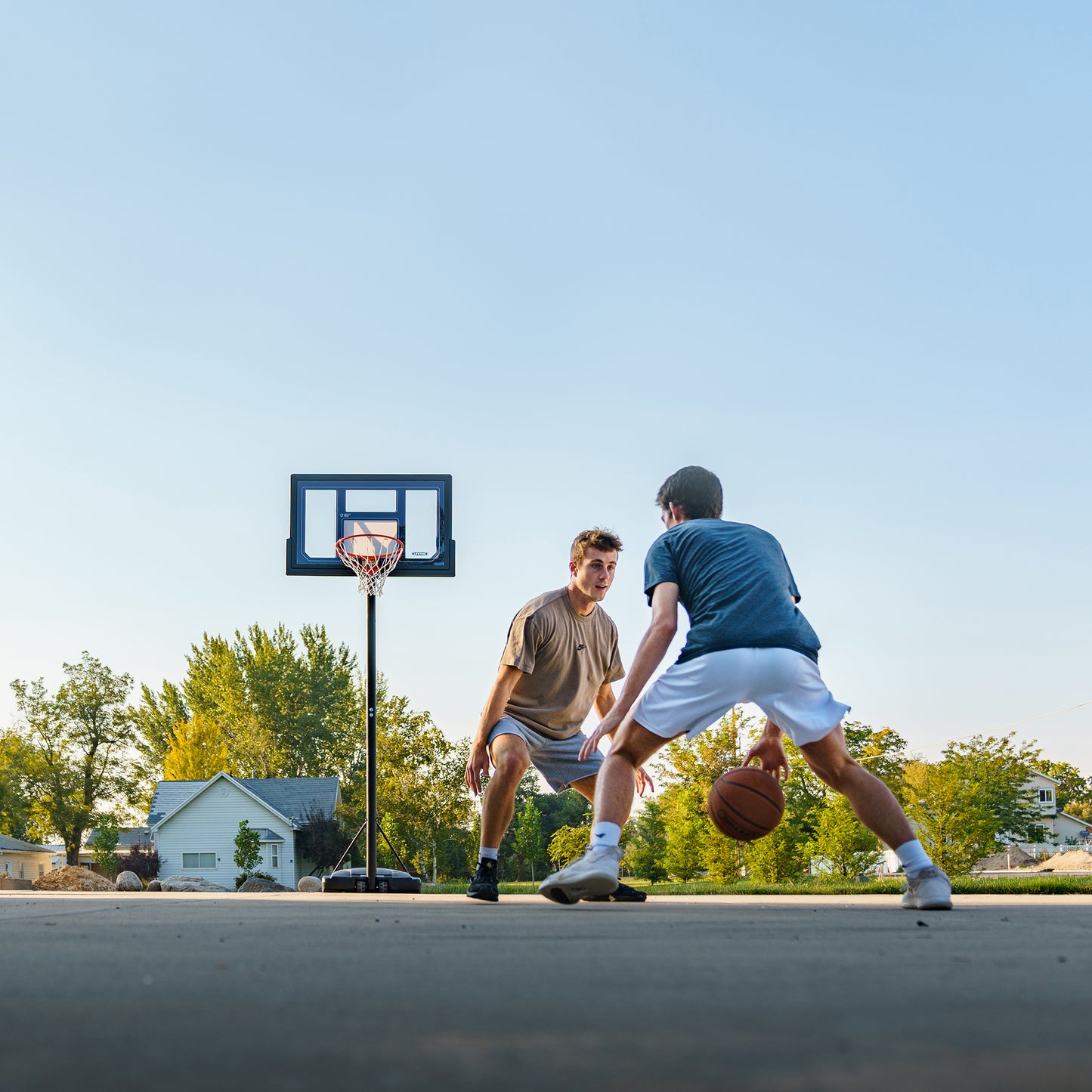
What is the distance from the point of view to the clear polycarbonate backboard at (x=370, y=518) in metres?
13.7

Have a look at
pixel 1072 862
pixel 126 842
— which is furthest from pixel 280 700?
pixel 1072 862

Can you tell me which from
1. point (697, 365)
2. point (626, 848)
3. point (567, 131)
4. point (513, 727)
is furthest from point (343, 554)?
point (626, 848)

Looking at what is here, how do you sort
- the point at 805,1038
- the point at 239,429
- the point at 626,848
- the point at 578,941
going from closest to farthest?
the point at 805,1038, the point at 578,941, the point at 239,429, the point at 626,848

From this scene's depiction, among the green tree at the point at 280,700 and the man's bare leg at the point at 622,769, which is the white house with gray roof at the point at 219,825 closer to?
Result: the green tree at the point at 280,700

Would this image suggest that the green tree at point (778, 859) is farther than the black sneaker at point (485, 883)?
Yes

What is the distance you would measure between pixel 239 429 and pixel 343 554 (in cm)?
2102

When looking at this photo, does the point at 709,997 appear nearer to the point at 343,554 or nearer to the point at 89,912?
the point at 89,912

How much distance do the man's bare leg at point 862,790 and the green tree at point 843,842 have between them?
17024 millimetres

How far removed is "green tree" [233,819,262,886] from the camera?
46906mm

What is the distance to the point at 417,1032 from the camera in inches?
66.1

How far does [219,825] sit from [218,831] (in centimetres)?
23

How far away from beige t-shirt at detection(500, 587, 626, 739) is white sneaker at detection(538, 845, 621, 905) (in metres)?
1.74

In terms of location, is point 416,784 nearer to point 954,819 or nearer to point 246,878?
point 246,878

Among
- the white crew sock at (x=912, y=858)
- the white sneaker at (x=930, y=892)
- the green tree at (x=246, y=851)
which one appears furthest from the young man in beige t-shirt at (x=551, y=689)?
the green tree at (x=246, y=851)
